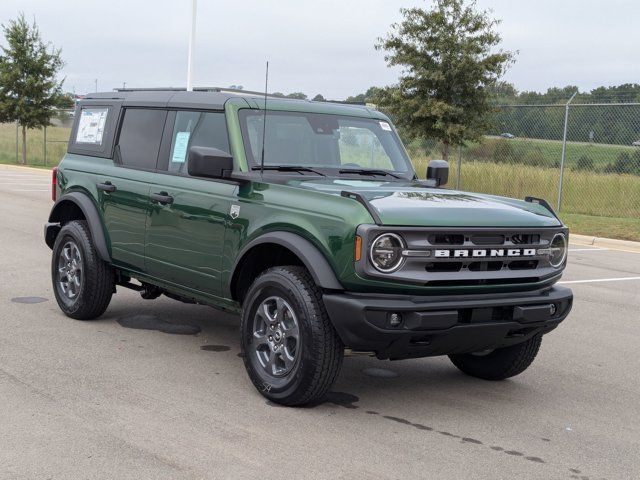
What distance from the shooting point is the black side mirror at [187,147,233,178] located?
5.53m

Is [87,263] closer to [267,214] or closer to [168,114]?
[168,114]

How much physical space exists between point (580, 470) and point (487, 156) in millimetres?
17662

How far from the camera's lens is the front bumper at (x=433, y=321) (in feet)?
15.4

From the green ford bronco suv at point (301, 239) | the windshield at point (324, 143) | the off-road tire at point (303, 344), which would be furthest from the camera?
the windshield at point (324, 143)

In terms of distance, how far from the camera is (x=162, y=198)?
20.5ft

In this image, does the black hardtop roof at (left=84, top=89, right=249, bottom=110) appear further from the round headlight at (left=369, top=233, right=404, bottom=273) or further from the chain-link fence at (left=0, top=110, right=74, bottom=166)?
the chain-link fence at (left=0, top=110, right=74, bottom=166)

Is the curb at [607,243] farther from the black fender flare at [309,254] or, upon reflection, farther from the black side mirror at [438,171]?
the black fender flare at [309,254]

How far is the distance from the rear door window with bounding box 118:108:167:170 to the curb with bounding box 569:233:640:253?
34.4ft

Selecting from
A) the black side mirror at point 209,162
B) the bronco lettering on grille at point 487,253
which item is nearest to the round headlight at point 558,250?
the bronco lettering on grille at point 487,253

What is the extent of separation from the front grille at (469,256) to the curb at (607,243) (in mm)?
10420

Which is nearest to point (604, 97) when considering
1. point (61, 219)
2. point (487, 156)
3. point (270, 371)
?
point (487, 156)

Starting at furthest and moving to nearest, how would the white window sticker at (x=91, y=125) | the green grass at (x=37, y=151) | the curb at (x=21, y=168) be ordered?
the green grass at (x=37, y=151), the curb at (x=21, y=168), the white window sticker at (x=91, y=125)

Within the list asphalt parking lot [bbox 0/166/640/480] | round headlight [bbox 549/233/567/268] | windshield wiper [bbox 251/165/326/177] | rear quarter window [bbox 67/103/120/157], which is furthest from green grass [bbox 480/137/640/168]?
windshield wiper [bbox 251/165/326/177]

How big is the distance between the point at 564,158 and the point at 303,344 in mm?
15070
